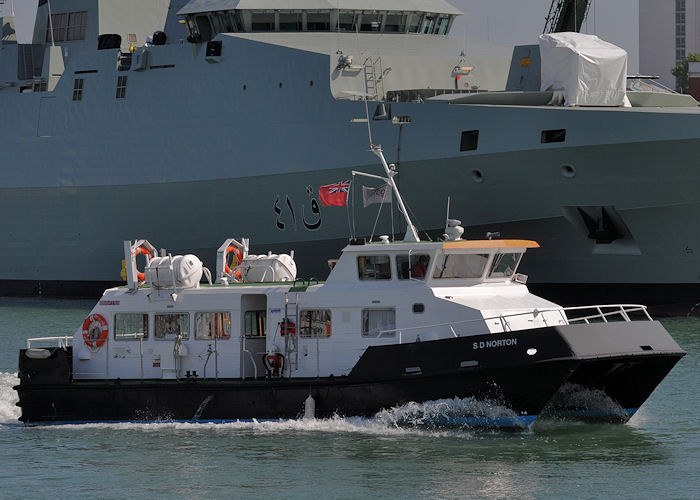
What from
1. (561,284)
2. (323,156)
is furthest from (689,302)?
(323,156)

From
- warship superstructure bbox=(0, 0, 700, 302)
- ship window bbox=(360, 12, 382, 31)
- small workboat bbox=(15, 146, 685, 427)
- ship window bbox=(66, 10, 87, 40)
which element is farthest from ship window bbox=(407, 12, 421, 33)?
small workboat bbox=(15, 146, 685, 427)

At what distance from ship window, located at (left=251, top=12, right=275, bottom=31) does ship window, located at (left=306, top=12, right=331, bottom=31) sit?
39.4 inches

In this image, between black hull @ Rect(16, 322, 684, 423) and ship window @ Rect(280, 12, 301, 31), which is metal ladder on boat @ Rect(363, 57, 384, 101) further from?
black hull @ Rect(16, 322, 684, 423)

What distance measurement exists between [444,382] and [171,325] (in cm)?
460

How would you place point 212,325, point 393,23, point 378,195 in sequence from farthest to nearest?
point 393,23 → point 378,195 → point 212,325

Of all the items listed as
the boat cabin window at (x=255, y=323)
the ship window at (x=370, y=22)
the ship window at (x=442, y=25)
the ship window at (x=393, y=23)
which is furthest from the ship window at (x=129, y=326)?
the ship window at (x=442, y=25)

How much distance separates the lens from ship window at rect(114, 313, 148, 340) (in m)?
21.0

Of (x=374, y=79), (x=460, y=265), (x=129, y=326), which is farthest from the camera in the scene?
(x=374, y=79)

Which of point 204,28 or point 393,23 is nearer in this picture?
point 393,23

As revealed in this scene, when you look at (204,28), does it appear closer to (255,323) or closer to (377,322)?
(255,323)

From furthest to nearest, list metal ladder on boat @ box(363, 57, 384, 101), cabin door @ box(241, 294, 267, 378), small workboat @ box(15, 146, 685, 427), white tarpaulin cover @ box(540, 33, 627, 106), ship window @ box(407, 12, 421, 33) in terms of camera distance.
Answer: ship window @ box(407, 12, 421, 33), metal ladder on boat @ box(363, 57, 384, 101), white tarpaulin cover @ box(540, 33, 627, 106), cabin door @ box(241, 294, 267, 378), small workboat @ box(15, 146, 685, 427)

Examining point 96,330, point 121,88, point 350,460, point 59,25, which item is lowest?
point 350,460

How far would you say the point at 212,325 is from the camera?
20625mm

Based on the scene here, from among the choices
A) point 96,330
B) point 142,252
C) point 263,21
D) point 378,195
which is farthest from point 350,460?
point 263,21
